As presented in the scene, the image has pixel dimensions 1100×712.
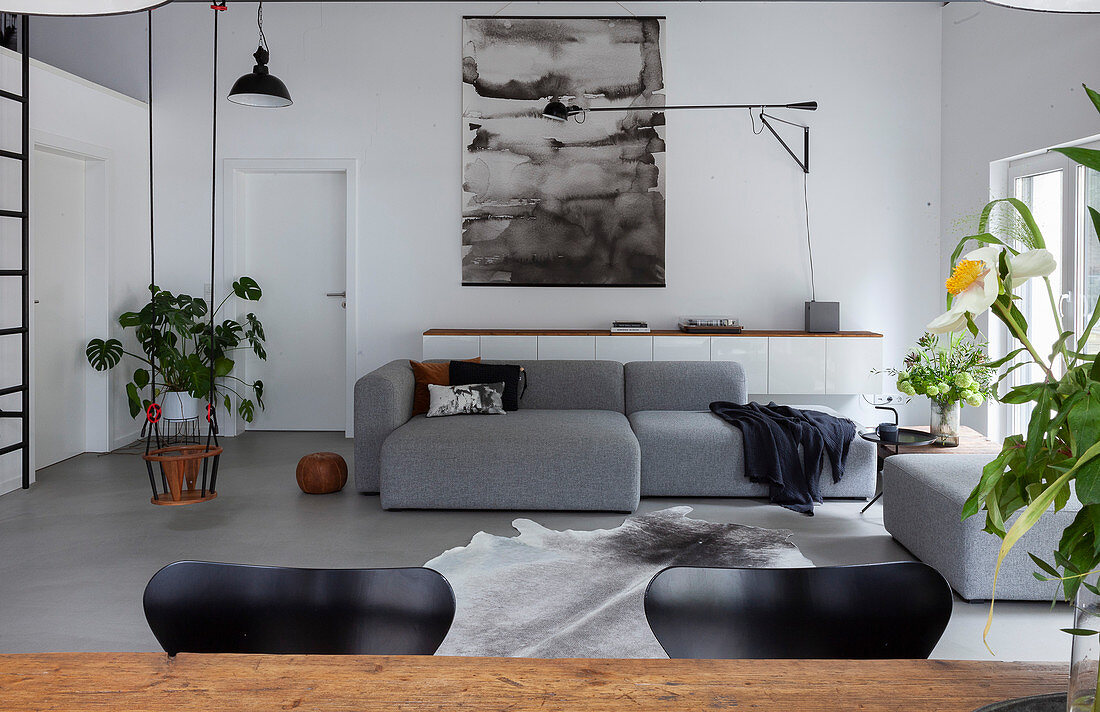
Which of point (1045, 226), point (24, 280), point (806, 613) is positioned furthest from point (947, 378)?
point (24, 280)

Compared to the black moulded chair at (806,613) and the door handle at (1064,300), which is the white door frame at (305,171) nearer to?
the door handle at (1064,300)

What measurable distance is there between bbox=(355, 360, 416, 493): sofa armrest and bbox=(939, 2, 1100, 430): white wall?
3.77m

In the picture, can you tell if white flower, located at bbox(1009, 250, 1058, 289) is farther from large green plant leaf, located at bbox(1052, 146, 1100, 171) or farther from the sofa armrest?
the sofa armrest

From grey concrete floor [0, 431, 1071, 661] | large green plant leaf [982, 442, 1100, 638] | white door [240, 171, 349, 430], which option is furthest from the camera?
white door [240, 171, 349, 430]

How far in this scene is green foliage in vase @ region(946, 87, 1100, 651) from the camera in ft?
2.26

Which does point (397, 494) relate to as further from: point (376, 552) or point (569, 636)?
point (569, 636)

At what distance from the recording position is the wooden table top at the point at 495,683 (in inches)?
41.1

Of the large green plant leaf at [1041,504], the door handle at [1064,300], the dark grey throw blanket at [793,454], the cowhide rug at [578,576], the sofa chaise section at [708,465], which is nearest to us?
the large green plant leaf at [1041,504]

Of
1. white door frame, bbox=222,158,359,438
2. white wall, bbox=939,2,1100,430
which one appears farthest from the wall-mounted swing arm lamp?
white door frame, bbox=222,158,359,438

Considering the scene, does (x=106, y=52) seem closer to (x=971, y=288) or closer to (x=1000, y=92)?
(x=1000, y=92)

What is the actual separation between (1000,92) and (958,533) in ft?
11.7

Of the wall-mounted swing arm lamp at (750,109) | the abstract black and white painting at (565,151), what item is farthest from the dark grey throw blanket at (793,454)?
the wall-mounted swing arm lamp at (750,109)

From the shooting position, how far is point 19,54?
489 cm

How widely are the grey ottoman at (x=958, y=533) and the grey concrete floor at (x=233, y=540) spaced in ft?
0.28
